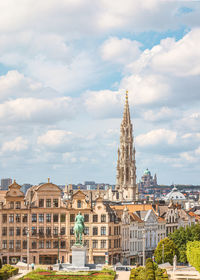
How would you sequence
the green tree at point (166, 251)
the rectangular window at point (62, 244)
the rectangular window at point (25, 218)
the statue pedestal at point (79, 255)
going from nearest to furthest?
the statue pedestal at point (79, 255), the green tree at point (166, 251), the rectangular window at point (25, 218), the rectangular window at point (62, 244)

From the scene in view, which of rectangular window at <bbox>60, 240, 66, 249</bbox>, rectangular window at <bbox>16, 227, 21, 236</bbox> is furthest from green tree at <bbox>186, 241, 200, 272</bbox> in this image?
rectangular window at <bbox>16, 227, 21, 236</bbox>

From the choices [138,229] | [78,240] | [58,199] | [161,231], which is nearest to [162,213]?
[161,231]

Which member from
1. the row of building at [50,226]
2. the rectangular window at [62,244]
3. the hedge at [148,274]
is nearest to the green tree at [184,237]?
the row of building at [50,226]

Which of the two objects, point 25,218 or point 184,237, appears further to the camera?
point 184,237

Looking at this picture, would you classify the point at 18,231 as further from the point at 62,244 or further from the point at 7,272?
the point at 7,272

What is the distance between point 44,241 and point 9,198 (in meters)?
11.3

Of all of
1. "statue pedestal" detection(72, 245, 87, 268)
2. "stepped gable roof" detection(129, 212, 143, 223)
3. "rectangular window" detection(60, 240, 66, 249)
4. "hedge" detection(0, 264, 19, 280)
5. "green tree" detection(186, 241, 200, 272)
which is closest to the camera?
"hedge" detection(0, 264, 19, 280)

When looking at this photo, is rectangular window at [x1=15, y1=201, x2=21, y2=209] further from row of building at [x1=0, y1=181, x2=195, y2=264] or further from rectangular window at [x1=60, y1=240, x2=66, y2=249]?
rectangular window at [x1=60, y1=240, x2=66, y2=249]

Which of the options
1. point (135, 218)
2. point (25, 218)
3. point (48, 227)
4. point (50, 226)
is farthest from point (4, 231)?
point (135, 218)

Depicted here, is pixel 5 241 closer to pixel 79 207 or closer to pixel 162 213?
pixel 79 207

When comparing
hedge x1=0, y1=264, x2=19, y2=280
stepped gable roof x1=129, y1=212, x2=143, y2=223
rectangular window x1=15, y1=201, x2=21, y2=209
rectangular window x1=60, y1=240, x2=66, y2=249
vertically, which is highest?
rectangular window x1=15, y1=201, x2=21, y2=209

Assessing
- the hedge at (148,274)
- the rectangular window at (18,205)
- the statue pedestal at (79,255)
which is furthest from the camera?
the rectangular window at (18,205)

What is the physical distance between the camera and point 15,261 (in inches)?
4651

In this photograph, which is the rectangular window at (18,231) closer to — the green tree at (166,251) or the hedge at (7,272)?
the green tree at (166,251)
